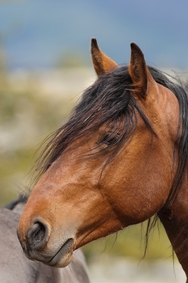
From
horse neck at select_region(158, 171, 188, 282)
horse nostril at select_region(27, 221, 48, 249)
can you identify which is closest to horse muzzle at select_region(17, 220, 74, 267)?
horse nostril at select_region(27, 221, 48, 249)

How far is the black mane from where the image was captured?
238 centimetres

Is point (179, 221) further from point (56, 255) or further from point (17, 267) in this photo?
A: point (17, 267)

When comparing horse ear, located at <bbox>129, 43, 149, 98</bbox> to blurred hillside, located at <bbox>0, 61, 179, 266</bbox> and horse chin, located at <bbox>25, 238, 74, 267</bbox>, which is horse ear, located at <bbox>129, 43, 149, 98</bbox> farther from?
blurred hillside, located at <bbox>0, 61, 179, 266</bbox>

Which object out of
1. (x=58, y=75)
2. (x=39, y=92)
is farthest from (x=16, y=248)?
(x=58, y=75)

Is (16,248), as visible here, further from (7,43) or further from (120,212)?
(7,43)

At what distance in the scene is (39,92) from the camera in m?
15.5

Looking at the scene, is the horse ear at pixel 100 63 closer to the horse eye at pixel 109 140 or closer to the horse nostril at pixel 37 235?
the horse eye at pixel 109 140

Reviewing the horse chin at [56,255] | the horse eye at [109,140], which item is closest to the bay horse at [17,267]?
the horse chin at [56,255]

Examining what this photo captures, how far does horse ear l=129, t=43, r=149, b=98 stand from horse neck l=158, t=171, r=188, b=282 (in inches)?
17.8

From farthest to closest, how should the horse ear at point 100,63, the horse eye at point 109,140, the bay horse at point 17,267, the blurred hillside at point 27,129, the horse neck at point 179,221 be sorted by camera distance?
the blurred hillside at point 27,129, the bay horse at point 17,267, the horse ear at point 100,63, the horse neck at point 179,221, the horse eye at point 109,140

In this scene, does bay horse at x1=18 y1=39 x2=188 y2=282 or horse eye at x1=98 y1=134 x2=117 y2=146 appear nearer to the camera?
bay horse at x1=18 y1=39 x2=188 y2=282

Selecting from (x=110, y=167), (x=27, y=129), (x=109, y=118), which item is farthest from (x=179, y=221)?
(x=27, y=129)

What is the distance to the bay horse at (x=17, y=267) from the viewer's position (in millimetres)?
3115

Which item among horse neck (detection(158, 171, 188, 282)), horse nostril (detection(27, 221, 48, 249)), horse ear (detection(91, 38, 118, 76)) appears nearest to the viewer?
horse nostril (detection(27, 221, 48, 249))
